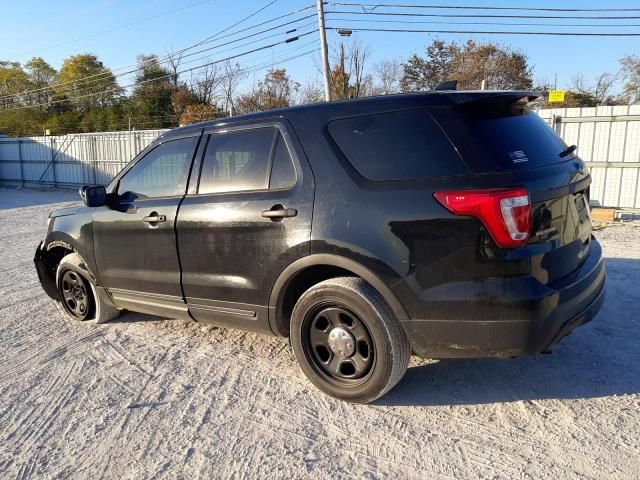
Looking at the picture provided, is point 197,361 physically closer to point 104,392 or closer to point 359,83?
point 104,392

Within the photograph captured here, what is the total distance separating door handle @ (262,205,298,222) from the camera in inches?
126

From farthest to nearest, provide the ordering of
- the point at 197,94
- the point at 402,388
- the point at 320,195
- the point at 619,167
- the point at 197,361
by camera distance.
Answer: the point at 197,94
the point at 619,167
the point at 197,361
the point at 402,388
the point at 320,195

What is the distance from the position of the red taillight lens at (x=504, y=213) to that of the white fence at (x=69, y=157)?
18.6 m

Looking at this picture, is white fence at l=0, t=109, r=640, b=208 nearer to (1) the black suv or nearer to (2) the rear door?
(1) the black suv

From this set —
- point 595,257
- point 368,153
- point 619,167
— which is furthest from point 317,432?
point 619,167

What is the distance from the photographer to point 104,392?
3.41 m

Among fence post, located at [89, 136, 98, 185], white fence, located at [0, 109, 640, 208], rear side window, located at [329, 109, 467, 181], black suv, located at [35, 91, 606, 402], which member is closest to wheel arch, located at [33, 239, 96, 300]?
black suv, located at [35, 91, 606, 402]

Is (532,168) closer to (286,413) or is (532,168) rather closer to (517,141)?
(517,141)

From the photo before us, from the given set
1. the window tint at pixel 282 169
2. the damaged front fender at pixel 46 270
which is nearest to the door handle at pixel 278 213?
the window tint at pixel 282 169

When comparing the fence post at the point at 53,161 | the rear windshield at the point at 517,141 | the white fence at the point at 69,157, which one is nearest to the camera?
the rear windshield at the point at 517,141

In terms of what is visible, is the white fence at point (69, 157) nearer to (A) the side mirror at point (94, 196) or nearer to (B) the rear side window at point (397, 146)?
(A) the side mirror at point (94, 196)

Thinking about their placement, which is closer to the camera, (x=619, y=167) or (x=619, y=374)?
(x=619, y=374)

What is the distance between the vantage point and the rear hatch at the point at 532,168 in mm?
2654

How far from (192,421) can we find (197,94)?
4612cm
